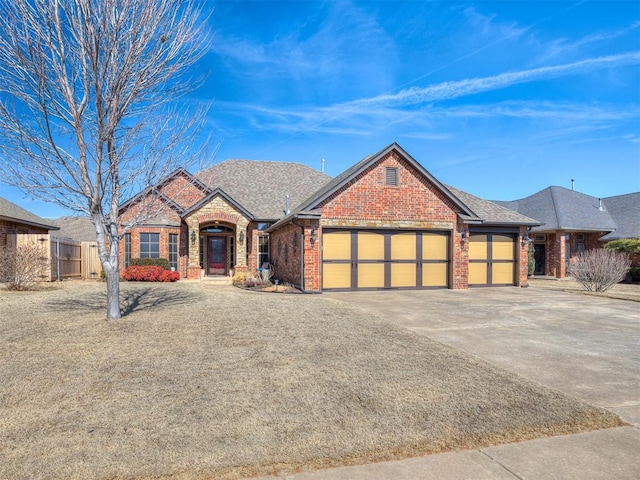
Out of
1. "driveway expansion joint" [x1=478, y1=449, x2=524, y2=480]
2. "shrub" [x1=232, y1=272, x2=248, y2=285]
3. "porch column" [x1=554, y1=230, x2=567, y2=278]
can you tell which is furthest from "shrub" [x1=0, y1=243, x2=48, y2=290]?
"porch column" [x1=554, y1=230, x2=567, y2=278]

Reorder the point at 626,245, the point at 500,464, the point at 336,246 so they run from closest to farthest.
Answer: the point at 500,464 < the point at 336,246 < the point at 626,245

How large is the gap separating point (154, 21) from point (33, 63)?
8.19ft

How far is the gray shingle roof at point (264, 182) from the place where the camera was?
22.4 m

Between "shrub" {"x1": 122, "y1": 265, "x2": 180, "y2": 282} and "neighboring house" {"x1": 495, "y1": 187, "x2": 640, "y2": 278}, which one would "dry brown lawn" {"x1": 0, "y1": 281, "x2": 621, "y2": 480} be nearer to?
"shrub" {"x1": 122, "y1": 265, "x2": 180, "y2": 282}

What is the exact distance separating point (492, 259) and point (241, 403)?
51.8 feet

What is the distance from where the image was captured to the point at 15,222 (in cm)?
2053

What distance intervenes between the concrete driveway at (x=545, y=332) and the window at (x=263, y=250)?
25.6ft

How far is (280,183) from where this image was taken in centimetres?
2542

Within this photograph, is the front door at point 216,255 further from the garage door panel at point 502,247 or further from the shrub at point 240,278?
the garage door panel at point 502,247

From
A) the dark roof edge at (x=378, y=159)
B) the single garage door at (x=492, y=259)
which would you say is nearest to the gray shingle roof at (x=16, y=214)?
the dark roof edge at (x=378, y=159)

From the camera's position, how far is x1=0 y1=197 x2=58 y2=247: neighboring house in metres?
19.3

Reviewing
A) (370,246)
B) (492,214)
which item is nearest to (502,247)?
(492,214)

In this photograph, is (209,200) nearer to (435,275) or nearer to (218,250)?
(218,250)

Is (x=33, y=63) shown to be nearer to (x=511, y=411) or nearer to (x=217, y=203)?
(x=511, y=411)
